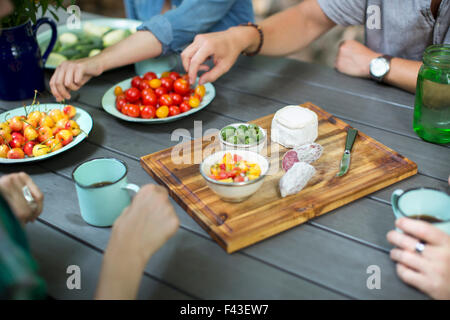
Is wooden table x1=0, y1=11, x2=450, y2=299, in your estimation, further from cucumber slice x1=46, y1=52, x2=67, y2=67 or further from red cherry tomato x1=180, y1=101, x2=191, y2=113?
cucumber slice x1=46, y1=52, x2=67, y2=67

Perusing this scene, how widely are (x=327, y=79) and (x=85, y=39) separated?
3.19ft

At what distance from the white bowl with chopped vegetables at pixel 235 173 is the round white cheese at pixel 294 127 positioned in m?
0.17

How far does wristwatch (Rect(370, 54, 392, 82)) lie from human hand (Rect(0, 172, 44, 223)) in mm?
1111

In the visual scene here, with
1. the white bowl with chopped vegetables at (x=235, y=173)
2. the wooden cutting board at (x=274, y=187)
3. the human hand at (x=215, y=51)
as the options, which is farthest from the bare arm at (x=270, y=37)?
the white bowl with chopped vegetables at (x=235, y=173)

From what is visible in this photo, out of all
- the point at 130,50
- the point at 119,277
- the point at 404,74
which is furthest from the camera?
the point at 130,50

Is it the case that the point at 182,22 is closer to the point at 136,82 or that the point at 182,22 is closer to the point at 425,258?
the point at 136,82

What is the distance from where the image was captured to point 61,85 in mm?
1396

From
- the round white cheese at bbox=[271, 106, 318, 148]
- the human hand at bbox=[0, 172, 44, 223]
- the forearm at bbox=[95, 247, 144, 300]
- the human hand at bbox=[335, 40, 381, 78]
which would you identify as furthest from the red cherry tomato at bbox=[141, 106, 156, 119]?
the human hand at bbox=[335, 40, 381, 78]

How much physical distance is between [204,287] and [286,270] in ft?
0.52

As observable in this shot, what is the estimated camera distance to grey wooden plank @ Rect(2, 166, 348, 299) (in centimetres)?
80

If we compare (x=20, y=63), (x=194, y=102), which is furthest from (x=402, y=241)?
(x=20, y=63)
